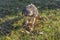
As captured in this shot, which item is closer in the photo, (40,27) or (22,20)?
(40,27)

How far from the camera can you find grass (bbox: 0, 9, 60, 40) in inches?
273

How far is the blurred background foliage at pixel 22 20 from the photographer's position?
6.98m

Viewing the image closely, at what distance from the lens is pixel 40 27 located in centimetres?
741

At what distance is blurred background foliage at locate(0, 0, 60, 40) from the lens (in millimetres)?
6980

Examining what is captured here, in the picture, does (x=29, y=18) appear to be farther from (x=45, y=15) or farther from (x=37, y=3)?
(x=37, y=3)

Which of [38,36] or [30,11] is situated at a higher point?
[30,11]

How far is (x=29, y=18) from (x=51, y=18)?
1.23 meters

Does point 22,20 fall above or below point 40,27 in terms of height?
above

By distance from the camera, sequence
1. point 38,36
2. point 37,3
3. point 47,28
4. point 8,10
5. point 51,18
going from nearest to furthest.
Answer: point 38,36 < point 47,28 < point 51,18 < point 8,10 < point 37,3

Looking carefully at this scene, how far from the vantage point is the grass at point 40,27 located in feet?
22.7

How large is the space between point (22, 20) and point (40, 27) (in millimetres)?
742

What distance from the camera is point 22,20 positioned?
7.80 m

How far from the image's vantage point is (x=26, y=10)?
7043mm

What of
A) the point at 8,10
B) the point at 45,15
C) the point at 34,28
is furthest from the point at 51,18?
the point at 8,10
